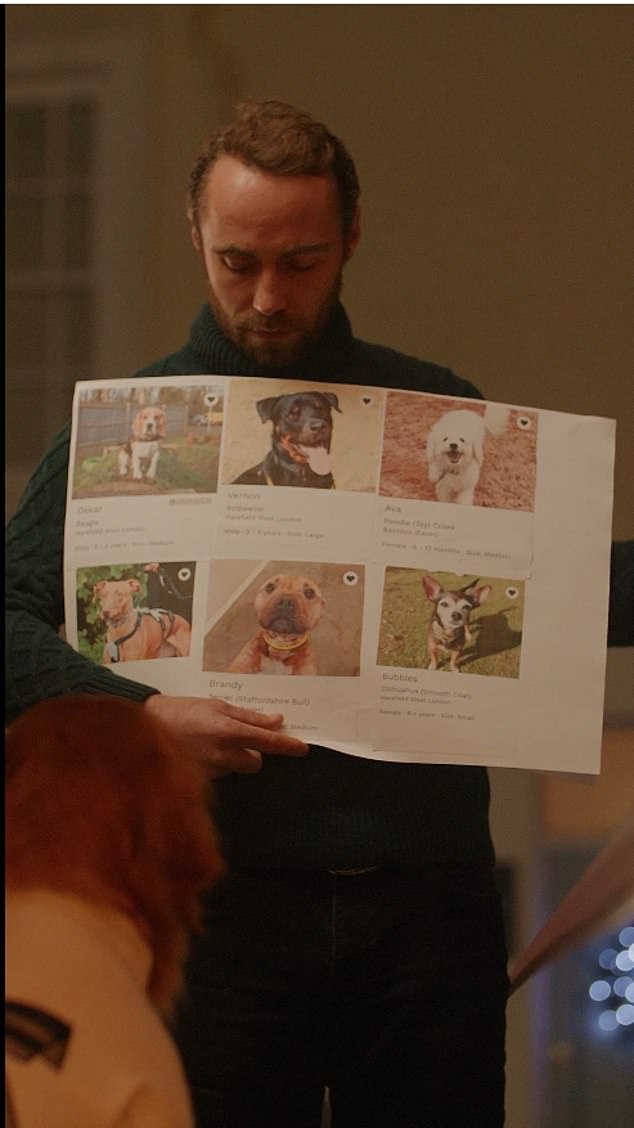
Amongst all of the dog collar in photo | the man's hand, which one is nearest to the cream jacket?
the man's hand

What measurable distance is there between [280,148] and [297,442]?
0.29 metres

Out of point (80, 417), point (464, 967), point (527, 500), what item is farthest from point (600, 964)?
point (80, 417)

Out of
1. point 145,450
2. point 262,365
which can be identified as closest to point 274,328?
point 262,365

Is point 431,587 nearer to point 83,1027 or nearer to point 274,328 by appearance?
point 274,328

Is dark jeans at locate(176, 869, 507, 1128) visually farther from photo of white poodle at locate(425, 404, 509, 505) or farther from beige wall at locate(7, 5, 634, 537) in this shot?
beige wall at locate(7, 5, 634, 537)

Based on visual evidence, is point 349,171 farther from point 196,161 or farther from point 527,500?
point 527,500

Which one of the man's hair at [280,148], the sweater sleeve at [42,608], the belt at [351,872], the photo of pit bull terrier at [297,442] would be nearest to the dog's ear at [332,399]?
the photo of pit bull terrier at [297,442]

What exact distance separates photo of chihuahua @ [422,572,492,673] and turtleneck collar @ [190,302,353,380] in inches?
9.4

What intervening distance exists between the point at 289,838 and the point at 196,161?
688mm

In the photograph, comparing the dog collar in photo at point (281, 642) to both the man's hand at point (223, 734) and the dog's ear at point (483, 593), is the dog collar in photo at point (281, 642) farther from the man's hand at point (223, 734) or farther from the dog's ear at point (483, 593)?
the dog's ear at point (483, 593)

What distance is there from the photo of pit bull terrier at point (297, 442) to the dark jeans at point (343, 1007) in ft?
1.26

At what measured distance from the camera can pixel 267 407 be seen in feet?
4.44

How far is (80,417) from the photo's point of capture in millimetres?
1379

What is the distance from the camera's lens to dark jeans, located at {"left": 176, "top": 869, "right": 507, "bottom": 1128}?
1263 mm
